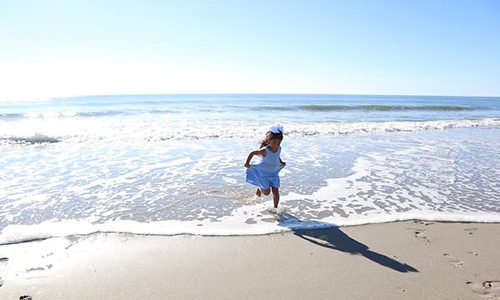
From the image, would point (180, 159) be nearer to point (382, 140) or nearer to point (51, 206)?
point (51, 206)

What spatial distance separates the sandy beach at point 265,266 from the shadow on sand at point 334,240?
0.01m

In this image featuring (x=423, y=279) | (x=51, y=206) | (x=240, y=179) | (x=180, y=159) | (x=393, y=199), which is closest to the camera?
(x=423, y=279)

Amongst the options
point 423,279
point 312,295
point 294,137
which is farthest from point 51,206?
point 294,137

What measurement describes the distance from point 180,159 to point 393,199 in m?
5.24

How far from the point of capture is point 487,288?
293 centimetres

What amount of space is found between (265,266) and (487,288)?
201cm

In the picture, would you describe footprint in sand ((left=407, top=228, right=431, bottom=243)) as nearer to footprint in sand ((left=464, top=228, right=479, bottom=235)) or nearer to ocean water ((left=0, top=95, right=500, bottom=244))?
ocean water ((left=0, top=95, right=500, bottom=244))

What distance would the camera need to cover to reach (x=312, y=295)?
9.36 ft

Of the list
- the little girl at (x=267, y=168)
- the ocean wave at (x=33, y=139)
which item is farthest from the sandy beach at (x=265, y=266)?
the ocean wave at (x=33, y=139)

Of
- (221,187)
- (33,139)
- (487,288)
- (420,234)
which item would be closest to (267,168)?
(221,187)

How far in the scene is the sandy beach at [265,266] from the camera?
114 inches

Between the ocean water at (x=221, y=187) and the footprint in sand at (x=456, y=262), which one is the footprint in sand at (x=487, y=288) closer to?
the footprint in sand at (x=456, y=262)

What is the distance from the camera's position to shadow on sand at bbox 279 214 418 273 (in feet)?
11.3

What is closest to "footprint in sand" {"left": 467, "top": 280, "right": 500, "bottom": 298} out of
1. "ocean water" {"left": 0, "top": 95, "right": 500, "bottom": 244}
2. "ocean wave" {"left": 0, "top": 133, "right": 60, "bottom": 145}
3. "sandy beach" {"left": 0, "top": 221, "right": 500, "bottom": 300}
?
"sandy beach" {"left": 0, "top": 221, "right": 500, "bottom": 300}
